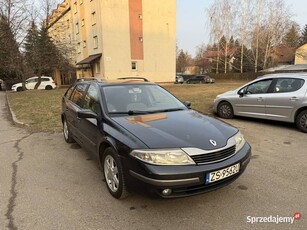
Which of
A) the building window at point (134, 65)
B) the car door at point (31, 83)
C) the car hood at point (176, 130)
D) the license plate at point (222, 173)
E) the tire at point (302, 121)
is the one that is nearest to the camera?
the license plate at point (222, 173)

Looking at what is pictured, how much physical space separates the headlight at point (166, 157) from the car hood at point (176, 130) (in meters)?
0.07

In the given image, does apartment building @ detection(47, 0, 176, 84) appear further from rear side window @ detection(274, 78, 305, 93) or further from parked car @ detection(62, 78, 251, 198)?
parked car @ detection(62, 78, 251, 198)

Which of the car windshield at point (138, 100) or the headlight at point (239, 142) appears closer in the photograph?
the headlight at point (239, 142)

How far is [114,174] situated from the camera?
3.36 metres

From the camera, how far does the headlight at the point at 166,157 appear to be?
9.04 feet

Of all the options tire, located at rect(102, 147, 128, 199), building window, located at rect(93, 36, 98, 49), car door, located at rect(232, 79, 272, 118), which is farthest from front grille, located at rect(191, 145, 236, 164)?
building window, located at rect(93, 36, 98, 49)

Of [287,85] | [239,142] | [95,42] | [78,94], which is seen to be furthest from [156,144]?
[95,42]

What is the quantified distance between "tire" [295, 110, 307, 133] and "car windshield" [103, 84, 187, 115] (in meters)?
4.01

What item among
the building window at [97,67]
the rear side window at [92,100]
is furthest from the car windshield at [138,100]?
the building window at [97,67]

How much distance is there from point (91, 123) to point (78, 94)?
4.70ft

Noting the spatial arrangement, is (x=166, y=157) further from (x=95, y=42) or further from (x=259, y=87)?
(x=95, y=42)

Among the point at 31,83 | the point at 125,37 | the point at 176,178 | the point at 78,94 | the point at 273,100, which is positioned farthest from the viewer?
the point at 31,83

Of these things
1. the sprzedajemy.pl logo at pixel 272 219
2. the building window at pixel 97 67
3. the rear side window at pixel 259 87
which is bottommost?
the sprzedajemy.pl logo at pixel 272 219

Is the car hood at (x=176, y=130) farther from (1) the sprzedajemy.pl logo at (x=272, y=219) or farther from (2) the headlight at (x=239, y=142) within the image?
(1) the sprzedajemy.pl logo at (x=272, y=219)
